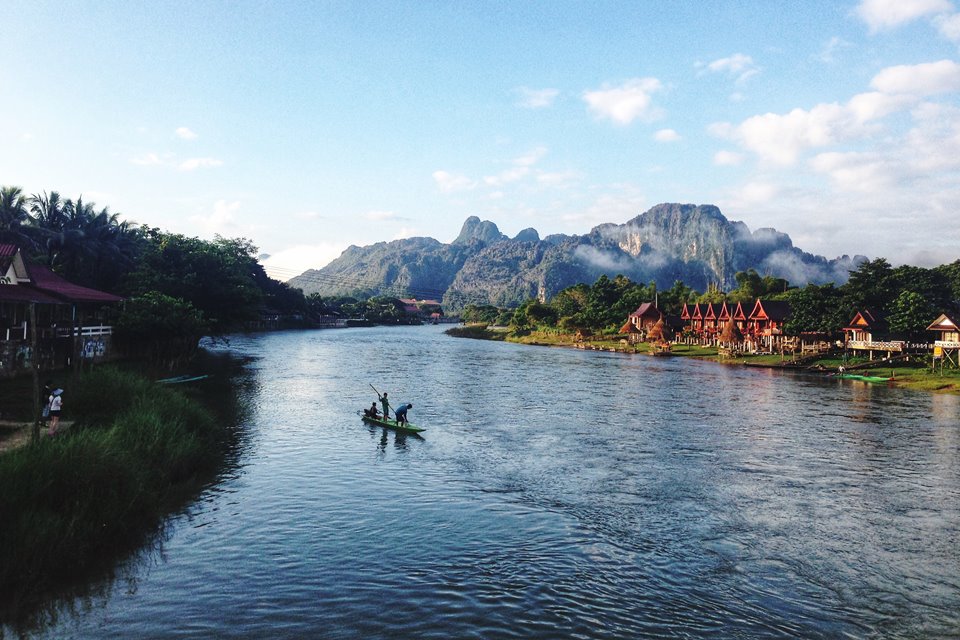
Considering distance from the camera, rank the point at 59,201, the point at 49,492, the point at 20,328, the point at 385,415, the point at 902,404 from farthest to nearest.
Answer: the point at 59,201 → the point at 902,404 → the point at 20,328 → the point at 385,415 → the point at 49,492

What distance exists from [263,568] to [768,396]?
162 ft

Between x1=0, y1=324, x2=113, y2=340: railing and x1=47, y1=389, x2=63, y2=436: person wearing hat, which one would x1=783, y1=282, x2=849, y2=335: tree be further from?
x1=47, y1=389, x2=63, y2=436: person wearing hat

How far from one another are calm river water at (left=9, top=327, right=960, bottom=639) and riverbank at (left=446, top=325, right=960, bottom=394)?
24.9 m

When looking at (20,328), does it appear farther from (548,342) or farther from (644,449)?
(548,342)

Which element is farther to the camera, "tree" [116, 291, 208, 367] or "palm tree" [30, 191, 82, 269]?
"palm tree" [30, 191, 82, 269]

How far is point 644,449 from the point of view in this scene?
31.9 meters

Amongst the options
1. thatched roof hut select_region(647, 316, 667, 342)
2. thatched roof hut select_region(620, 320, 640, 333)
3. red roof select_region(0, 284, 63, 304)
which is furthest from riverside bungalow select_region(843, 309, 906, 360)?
red roof select_region(0, 284, 63, 304)

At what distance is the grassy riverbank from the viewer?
13.7m

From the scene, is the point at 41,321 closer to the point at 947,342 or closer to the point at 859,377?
the point at 859,377

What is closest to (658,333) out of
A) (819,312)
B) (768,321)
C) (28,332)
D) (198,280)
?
(768,321)

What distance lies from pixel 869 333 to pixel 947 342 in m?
11.5

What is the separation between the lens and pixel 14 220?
61.8 metres

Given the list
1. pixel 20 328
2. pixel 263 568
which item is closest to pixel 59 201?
pixel 20 328

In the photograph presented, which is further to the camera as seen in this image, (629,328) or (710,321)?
(629,328)
